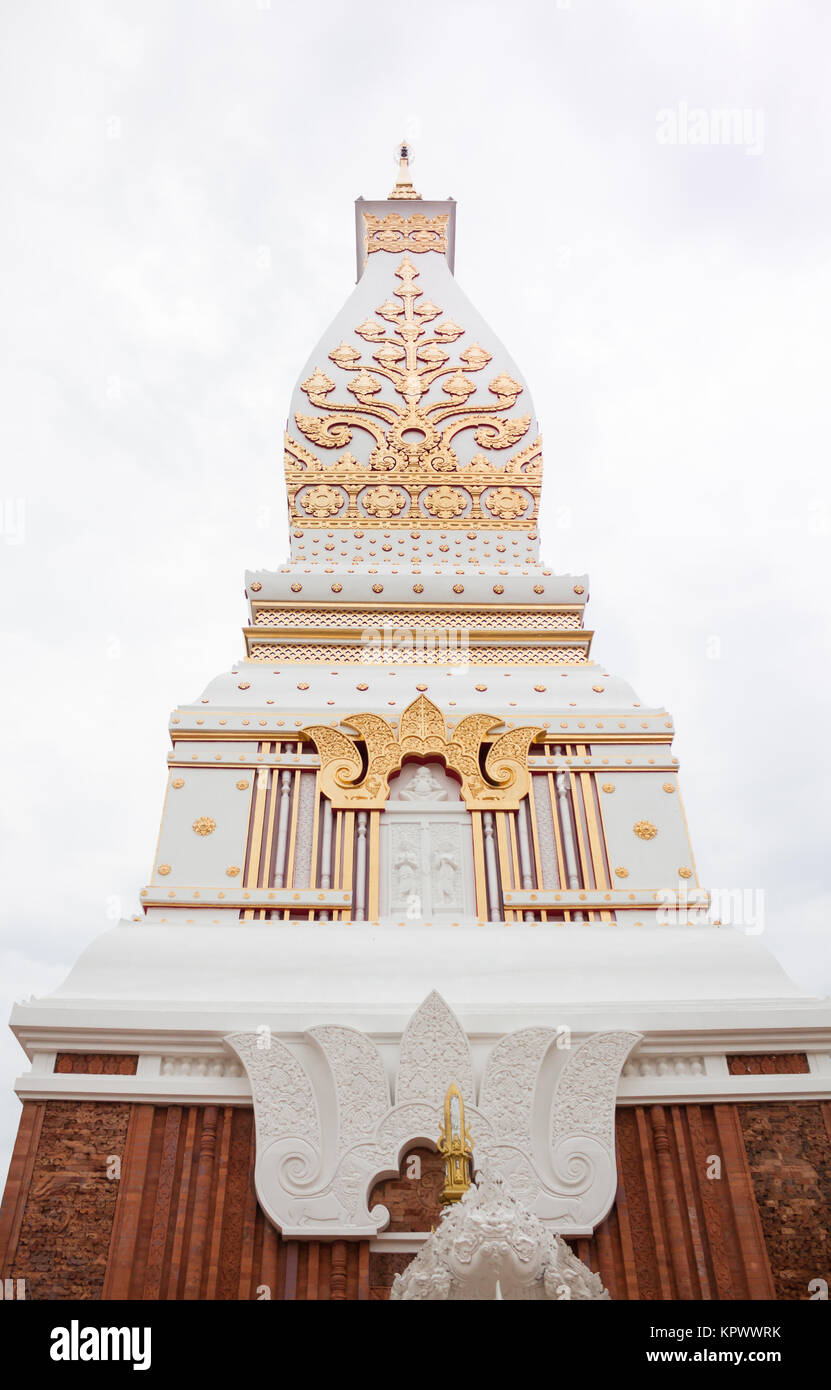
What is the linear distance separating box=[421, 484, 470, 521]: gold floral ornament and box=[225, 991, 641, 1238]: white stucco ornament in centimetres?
572

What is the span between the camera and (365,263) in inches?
516

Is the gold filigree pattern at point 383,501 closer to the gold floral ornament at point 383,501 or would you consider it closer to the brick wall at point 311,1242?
the gold floral ornament at point 383,501

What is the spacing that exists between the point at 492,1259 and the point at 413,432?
8.42 meters

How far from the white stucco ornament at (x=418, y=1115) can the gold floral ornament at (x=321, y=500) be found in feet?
18.9

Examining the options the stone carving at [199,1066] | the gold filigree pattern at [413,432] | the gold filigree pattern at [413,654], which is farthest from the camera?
the gold filigree pattern at [413,432]

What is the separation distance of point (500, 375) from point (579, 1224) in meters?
8.45

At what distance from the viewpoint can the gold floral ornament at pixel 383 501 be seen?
10656 mm

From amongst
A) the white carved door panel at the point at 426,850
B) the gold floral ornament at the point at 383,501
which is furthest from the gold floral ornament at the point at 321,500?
the white carved door panel at the point at 426,850

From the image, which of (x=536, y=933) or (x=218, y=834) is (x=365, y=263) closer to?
(x=218, y=834)

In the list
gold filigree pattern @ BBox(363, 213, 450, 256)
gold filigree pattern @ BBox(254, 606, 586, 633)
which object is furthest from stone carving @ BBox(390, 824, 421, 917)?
gold filigree pattern @ BBox(363, 213, 450, 256)

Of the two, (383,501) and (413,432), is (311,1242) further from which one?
(413,432)

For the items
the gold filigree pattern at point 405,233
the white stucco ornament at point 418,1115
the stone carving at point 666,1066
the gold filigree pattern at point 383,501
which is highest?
the gold filigree pattern at point 405,233

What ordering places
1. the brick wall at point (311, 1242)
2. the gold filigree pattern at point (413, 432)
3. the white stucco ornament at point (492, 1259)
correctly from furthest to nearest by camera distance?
the gold filigree pattern at point (413, 432) → the brick wall at point (311, 1242) → the white stucco ornament at point (492, 1259)

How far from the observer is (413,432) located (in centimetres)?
1119
